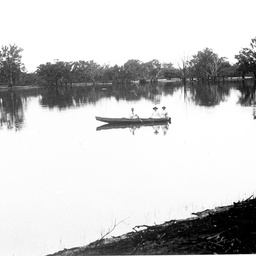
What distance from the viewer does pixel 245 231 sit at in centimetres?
412

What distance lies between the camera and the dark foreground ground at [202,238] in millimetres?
3879

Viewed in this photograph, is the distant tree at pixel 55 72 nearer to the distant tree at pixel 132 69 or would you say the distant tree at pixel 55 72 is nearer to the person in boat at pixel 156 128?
the distant tree at pixel 132 69

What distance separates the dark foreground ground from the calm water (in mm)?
1530

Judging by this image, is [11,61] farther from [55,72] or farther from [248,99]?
[248,99]

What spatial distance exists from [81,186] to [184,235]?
5.40 m

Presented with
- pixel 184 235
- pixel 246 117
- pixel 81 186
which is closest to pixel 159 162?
pixel 81 186

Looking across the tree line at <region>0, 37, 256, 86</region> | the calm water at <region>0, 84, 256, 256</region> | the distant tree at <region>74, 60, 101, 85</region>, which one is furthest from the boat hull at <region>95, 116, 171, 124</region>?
the distant tree at <region>74, 60, 101, 85</region>

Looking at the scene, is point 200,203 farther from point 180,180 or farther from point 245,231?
point 245,231

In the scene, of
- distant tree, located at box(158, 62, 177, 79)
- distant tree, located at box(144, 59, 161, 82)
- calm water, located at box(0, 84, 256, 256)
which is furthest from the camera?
distant tree, located at box(144, 59, 161, 82)

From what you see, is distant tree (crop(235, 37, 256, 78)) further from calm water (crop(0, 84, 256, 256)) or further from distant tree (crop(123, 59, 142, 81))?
calm water (crop(0, 84, 256, 256))

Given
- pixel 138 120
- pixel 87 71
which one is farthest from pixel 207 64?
pixel 138 120

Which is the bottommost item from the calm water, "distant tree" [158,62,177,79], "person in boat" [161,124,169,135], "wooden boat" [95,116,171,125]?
the calm water

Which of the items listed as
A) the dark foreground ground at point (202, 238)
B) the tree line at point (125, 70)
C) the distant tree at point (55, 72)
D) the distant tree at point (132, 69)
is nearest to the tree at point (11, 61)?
the tree line at point (125, 70)

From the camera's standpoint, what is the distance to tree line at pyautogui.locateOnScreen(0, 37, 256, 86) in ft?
189
